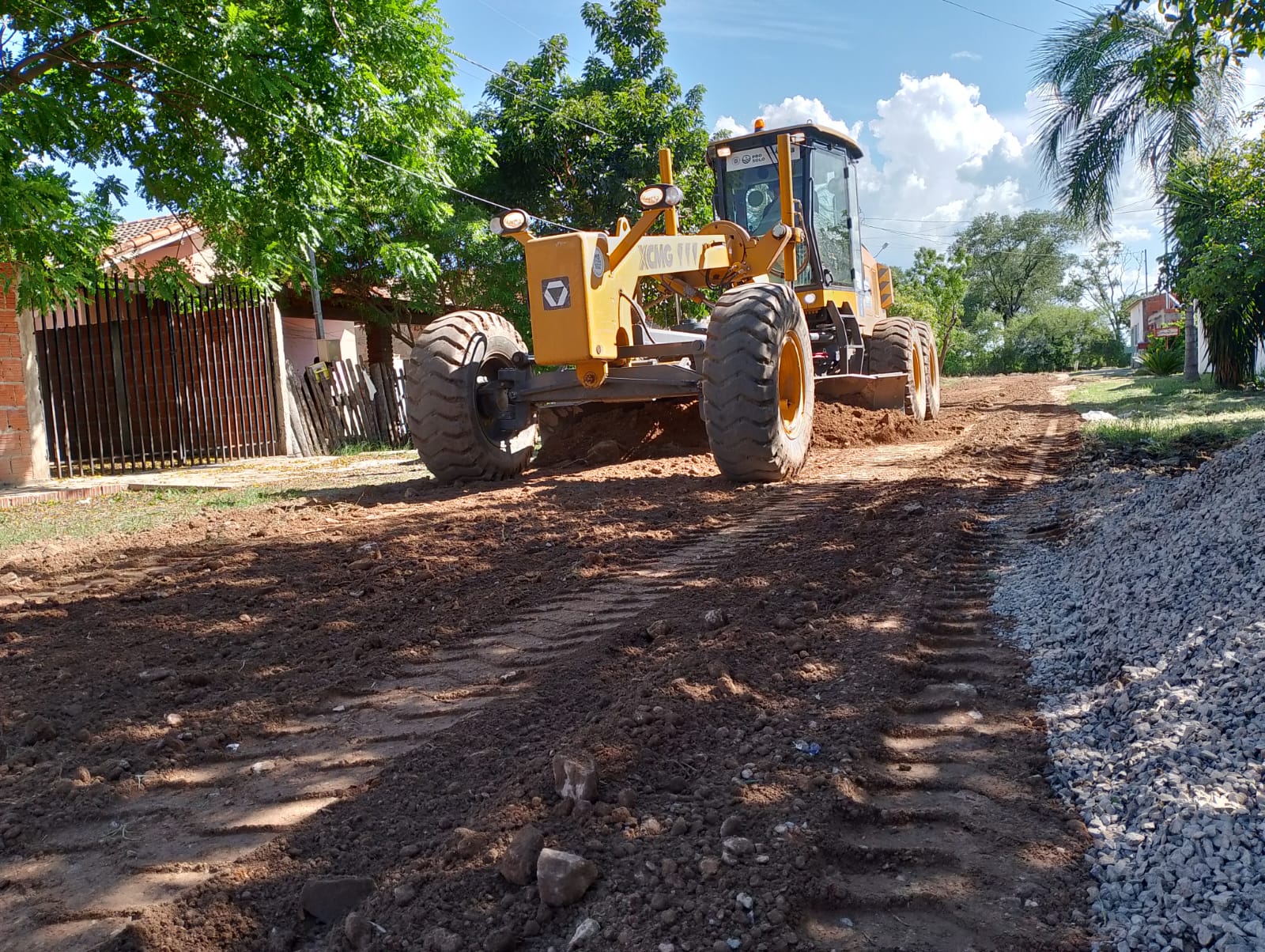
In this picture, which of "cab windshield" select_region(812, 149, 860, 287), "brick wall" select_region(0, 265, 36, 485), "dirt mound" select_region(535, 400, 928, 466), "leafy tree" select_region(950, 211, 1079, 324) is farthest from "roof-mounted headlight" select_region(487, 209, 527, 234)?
"leafy tree" select_region(950, 211, 1079, 324)

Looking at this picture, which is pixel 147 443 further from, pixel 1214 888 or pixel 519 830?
pixel 1214 888

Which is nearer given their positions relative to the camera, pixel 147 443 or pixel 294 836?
pixel 294 836

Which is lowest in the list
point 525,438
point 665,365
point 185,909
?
point 185,909

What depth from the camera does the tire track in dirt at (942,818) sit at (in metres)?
2.11

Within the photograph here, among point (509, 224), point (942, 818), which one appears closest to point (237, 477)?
point (509, 224)

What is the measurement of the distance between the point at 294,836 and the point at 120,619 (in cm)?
272

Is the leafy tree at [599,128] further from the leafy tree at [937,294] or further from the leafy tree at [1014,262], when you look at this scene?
the leafy tree at [1014,262]

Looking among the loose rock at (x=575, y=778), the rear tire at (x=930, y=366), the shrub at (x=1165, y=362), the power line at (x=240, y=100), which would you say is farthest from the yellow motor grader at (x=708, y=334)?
the shrub at (x=1165, y=362)

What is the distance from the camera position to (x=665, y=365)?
26.9 feet

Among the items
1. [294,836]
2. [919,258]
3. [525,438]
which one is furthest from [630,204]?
[919,258]

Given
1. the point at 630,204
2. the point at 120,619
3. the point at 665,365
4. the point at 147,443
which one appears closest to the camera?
the point at 120,619

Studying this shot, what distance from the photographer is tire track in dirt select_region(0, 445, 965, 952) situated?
2.45 meters

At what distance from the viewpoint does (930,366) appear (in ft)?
44.2

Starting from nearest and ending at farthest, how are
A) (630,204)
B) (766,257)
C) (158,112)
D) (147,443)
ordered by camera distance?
(766,257), (158,112), (147,443), (630,204)
